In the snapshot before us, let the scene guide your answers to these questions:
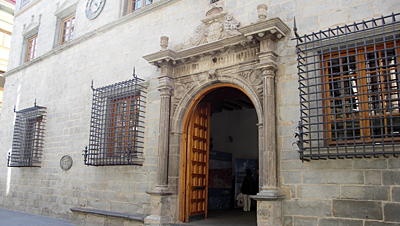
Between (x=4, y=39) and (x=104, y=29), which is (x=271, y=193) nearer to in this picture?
(x=104, y=29)

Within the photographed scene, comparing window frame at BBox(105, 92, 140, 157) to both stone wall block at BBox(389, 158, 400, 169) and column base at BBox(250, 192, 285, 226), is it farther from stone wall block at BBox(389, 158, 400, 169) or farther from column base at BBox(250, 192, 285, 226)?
stone wall block at BBox(389, 158, 400, 169)

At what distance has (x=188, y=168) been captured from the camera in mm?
7023

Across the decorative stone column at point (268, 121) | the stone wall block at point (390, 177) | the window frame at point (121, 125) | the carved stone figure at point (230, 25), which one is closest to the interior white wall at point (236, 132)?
the window frame at point (121, 125)

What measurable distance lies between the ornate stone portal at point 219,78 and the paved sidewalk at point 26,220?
3213 mm

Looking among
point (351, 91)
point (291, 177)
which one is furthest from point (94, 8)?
point (351, 91)

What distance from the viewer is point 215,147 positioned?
38.6ft

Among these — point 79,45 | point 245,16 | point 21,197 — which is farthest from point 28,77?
point 245,16

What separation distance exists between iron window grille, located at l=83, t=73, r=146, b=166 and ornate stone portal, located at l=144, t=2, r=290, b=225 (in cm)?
82

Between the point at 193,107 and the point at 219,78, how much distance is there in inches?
36.9

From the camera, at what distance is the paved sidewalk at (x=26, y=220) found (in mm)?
8234

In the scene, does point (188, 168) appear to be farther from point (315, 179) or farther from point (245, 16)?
point (245, 16)

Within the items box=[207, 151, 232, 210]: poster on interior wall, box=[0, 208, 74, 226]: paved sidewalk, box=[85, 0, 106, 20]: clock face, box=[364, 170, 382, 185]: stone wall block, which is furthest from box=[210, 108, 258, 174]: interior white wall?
box=[364, 170, 382, 185]: stone wall block

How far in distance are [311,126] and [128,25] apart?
544 centimetres

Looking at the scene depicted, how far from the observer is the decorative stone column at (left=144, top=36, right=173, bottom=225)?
6.53m
